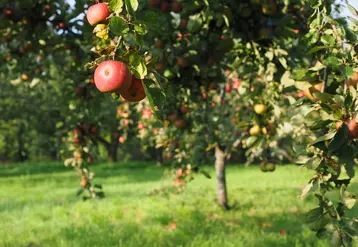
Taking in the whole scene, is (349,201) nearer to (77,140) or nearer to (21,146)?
(77,140)

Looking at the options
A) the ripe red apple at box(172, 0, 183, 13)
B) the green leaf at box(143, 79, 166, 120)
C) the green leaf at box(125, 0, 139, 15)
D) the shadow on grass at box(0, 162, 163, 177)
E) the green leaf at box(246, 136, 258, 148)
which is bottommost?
the shadow on grass at box(0, 162, 163, 177)

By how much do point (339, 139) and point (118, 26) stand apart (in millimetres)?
1112

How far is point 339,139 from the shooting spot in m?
1.80

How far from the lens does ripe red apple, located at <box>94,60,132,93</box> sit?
125cm

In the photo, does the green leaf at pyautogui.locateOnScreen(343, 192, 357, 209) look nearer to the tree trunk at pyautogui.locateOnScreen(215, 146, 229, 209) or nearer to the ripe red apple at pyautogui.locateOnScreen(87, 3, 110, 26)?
the ripe red apple at pyautogui.locateOnScreen(87, 3, 110, 26)

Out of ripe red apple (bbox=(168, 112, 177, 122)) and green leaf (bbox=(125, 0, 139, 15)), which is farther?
ripe red apple (bbox=(168, 112, 177, 122))

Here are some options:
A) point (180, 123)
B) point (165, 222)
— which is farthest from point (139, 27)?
point (165, 222)

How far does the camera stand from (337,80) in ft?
6.74

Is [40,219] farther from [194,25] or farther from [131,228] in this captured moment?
[194,25]

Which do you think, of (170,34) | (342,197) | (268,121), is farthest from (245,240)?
(342,197)

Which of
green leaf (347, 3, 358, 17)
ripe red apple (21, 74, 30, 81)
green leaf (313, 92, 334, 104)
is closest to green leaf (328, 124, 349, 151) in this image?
green leaf (313, 92, 334, 104)

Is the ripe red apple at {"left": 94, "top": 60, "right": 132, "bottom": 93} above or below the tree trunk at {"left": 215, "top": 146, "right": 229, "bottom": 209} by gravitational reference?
above

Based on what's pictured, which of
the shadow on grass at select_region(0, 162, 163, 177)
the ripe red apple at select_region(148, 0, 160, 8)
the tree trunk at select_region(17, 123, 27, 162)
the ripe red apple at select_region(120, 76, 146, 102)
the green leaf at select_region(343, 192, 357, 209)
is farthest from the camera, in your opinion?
the tree trunk at select_region(17, 123, 27, 162)

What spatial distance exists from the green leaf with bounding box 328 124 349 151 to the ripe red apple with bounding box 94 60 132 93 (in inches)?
39.3
